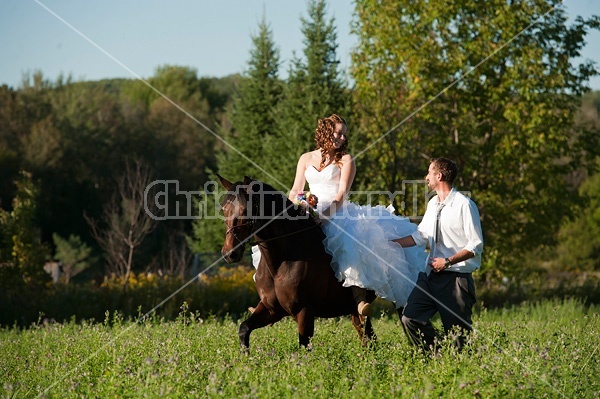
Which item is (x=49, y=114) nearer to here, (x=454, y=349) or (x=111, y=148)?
(x=111, y=148)

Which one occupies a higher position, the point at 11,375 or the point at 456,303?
the point at 456,303

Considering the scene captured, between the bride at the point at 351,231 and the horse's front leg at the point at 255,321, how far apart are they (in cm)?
91

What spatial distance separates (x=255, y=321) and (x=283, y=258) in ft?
2.64

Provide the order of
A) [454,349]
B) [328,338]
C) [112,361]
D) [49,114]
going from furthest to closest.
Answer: [49,114] → [328,338] → [112,361] → [454,349]

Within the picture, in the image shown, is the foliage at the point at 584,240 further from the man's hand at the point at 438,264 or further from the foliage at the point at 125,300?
the man's hand at the point at 438,264

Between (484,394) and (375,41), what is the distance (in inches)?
746

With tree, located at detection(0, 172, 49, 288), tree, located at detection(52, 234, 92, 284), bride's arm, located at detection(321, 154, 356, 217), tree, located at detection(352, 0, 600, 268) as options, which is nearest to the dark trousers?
bride's arm, located at detection(321, 154, 356, 217)

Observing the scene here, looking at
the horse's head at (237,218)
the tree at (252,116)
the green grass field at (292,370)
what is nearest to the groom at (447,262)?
the green grass field at (292,370)

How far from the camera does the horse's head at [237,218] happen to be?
7.59m

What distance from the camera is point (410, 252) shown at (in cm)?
934

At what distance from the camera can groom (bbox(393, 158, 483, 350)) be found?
755cm

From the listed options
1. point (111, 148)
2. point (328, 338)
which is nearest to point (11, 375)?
point (328, 338)

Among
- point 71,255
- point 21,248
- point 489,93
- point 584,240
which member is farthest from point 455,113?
point 584,240

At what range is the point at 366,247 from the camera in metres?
8.77
